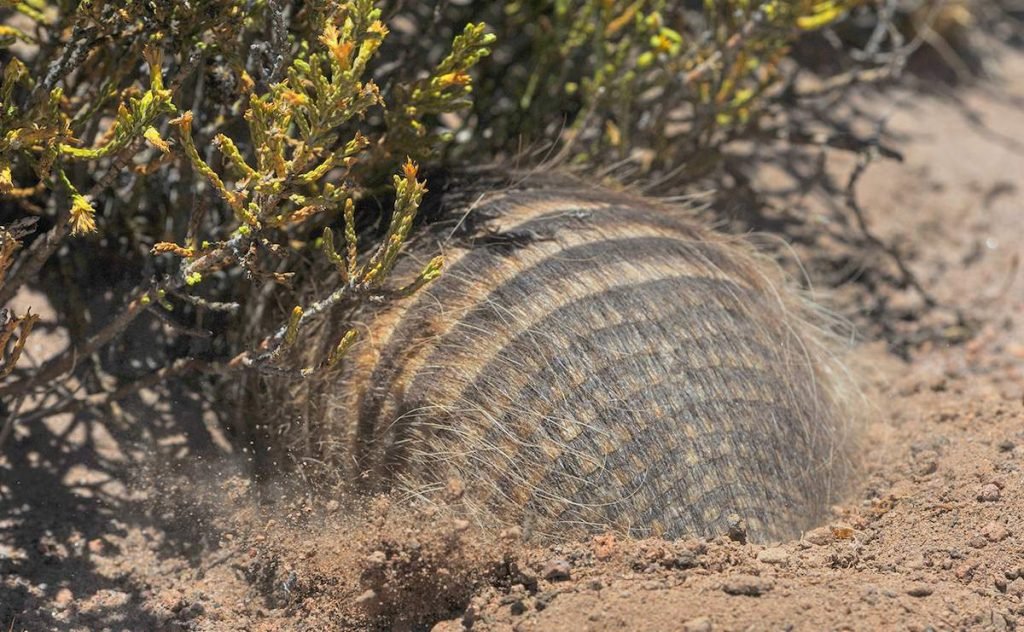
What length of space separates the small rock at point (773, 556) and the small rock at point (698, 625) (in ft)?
1.27

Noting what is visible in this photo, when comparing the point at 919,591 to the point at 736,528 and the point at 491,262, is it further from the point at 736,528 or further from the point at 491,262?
the point at 491,262

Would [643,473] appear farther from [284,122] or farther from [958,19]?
[958,19]

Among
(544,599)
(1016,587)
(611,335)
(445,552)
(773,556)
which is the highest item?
(611,335)

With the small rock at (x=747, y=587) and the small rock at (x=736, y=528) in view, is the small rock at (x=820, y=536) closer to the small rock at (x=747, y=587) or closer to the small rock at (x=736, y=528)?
the small rock at (x=736, y=528)

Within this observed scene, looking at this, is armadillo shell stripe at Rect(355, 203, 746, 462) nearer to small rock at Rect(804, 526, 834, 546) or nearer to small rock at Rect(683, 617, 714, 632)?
small rock at Rect(804, 526, 834, 546)

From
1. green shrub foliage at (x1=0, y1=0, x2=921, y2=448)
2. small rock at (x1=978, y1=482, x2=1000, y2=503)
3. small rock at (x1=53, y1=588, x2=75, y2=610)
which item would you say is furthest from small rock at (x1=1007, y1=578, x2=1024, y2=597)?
small rock at (x1=53, y1=588, x2=75, y2=610)

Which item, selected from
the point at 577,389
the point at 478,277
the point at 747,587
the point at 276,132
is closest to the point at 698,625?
the point at 747,587

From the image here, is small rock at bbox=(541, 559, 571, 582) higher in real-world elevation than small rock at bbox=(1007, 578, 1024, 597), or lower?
higher

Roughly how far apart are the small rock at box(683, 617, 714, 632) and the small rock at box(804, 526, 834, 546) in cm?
67

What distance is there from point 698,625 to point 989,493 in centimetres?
115

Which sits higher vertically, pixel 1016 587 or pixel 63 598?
pixel 63 598

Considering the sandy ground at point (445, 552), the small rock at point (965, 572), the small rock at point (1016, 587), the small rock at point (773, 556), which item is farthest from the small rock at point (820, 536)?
the small rock at point (1016, 587)

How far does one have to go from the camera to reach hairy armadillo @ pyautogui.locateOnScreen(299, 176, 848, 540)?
298cm

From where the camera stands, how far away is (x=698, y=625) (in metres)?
2.55
